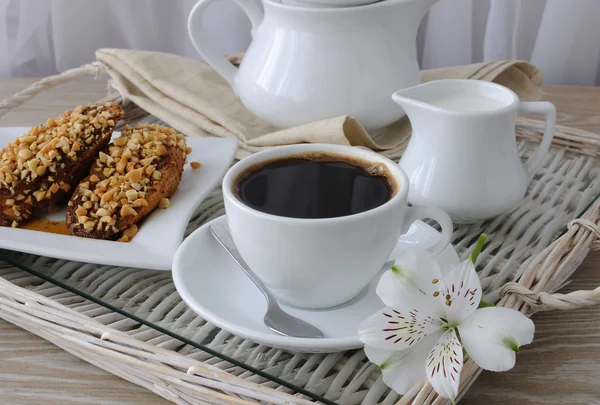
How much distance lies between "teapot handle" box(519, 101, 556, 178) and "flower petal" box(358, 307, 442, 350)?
281 mm

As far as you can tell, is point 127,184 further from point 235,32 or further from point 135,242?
point 235,32

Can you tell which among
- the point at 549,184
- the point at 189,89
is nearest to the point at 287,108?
the point at 189,89

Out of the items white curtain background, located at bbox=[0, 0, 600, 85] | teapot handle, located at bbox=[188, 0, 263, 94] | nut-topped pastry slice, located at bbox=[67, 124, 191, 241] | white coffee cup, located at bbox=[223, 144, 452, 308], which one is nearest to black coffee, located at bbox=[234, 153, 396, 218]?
white coffee cup, located at bbox=[223, 144, 452, 308]

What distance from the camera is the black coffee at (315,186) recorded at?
478 millimetres

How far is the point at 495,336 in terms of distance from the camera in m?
0.41

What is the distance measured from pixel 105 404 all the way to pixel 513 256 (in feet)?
1.16

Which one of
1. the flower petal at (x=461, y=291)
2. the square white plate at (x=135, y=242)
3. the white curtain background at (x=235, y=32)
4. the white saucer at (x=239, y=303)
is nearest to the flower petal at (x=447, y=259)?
the white saucer at (x=239, y=303)

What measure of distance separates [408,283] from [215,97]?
0.52m

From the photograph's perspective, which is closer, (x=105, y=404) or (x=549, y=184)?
(x=105, y=404)

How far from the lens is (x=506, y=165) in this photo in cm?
62

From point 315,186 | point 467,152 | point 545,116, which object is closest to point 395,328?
point 315,186

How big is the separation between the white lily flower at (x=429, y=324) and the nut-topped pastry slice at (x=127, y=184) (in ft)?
0.90

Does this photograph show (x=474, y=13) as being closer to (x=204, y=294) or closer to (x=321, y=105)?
(x=321, y=105)

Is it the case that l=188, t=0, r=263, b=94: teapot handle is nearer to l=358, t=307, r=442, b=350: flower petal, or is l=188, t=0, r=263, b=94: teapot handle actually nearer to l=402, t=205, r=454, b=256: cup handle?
l=402, t=205, r=454, b=256: cup handle
